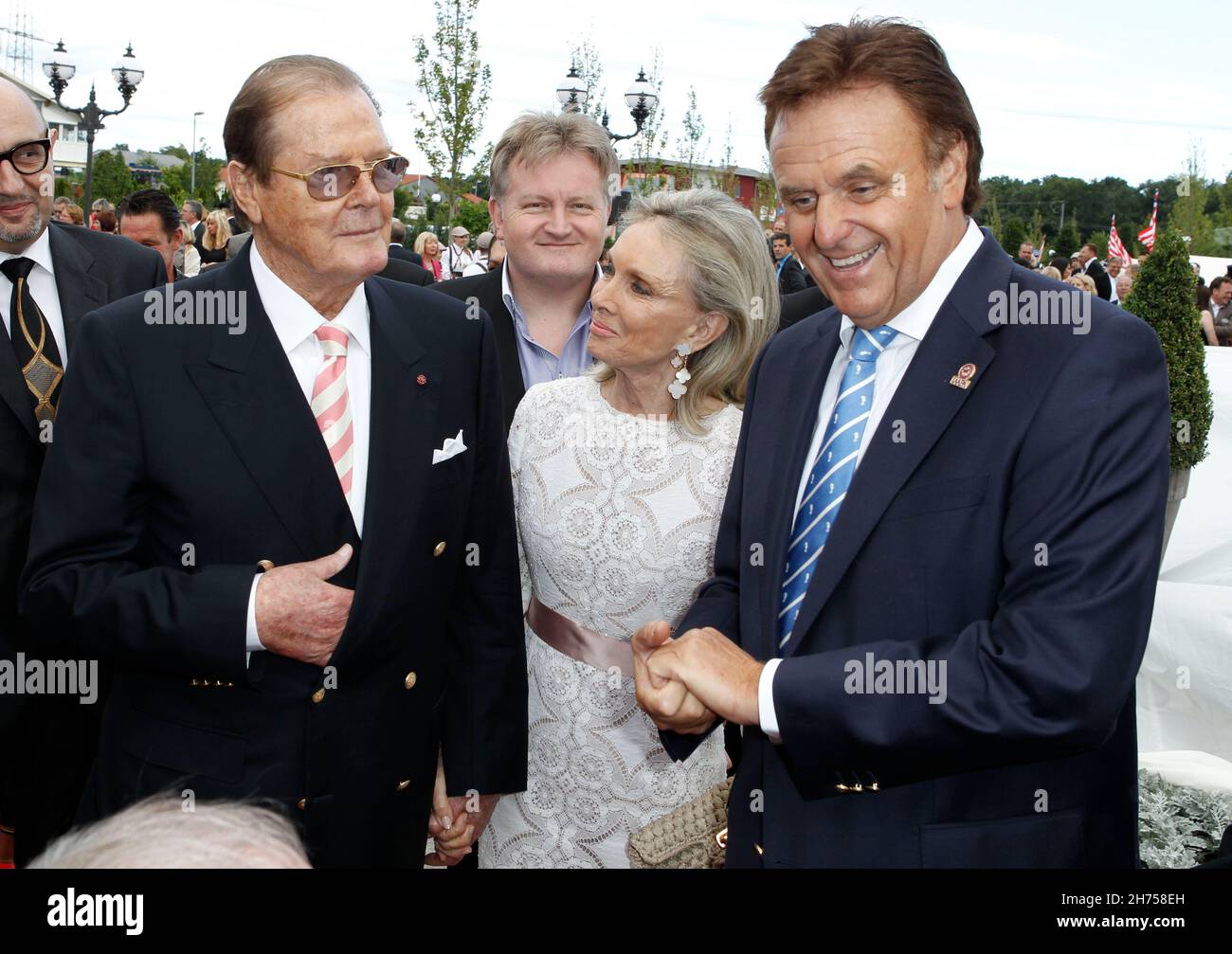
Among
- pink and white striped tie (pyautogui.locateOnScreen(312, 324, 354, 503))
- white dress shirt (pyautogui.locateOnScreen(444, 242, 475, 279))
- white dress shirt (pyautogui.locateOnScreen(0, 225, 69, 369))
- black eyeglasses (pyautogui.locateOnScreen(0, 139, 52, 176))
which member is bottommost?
pink and white striped tie (pyautogui.locateOnScreen(312, 324, 354, 503))

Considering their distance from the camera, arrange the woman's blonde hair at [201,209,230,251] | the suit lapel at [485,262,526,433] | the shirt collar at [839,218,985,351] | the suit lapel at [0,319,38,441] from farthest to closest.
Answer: the woman's blonde hair at [201,209,230,251]
the suit lapel at [485,262,526,433]
the suit lapel at [0,319,38,441]
the shirt collar at [839,218,985,351]

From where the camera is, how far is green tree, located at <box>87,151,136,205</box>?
37469mm

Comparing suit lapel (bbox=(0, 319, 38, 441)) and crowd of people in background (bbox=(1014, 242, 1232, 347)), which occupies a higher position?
crowd of people in background (bbox=(1014, 242, 1232, 347))

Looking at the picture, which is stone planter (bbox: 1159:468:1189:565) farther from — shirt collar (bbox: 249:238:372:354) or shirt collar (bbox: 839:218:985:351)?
shirt collar (bbox: 249:238:372:354)

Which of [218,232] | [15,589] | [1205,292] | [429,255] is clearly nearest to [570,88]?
[429,255]

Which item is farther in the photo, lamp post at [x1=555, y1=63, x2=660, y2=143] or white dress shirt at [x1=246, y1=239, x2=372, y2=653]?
lamp post at [x1=555, y1=63, x2=660, y2=143]

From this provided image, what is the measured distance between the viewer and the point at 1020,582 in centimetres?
195

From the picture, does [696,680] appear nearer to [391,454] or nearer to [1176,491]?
[391,454]

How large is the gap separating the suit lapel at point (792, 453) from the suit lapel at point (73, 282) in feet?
8.24

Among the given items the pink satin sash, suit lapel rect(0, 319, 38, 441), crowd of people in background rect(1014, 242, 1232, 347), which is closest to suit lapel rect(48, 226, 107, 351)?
suit lapel rect(0, 319, 38, 441)

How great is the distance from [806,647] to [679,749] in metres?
0.45

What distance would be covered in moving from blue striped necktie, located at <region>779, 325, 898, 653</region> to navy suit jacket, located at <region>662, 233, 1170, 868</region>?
6cm

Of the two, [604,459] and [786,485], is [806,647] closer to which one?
[786,485]
